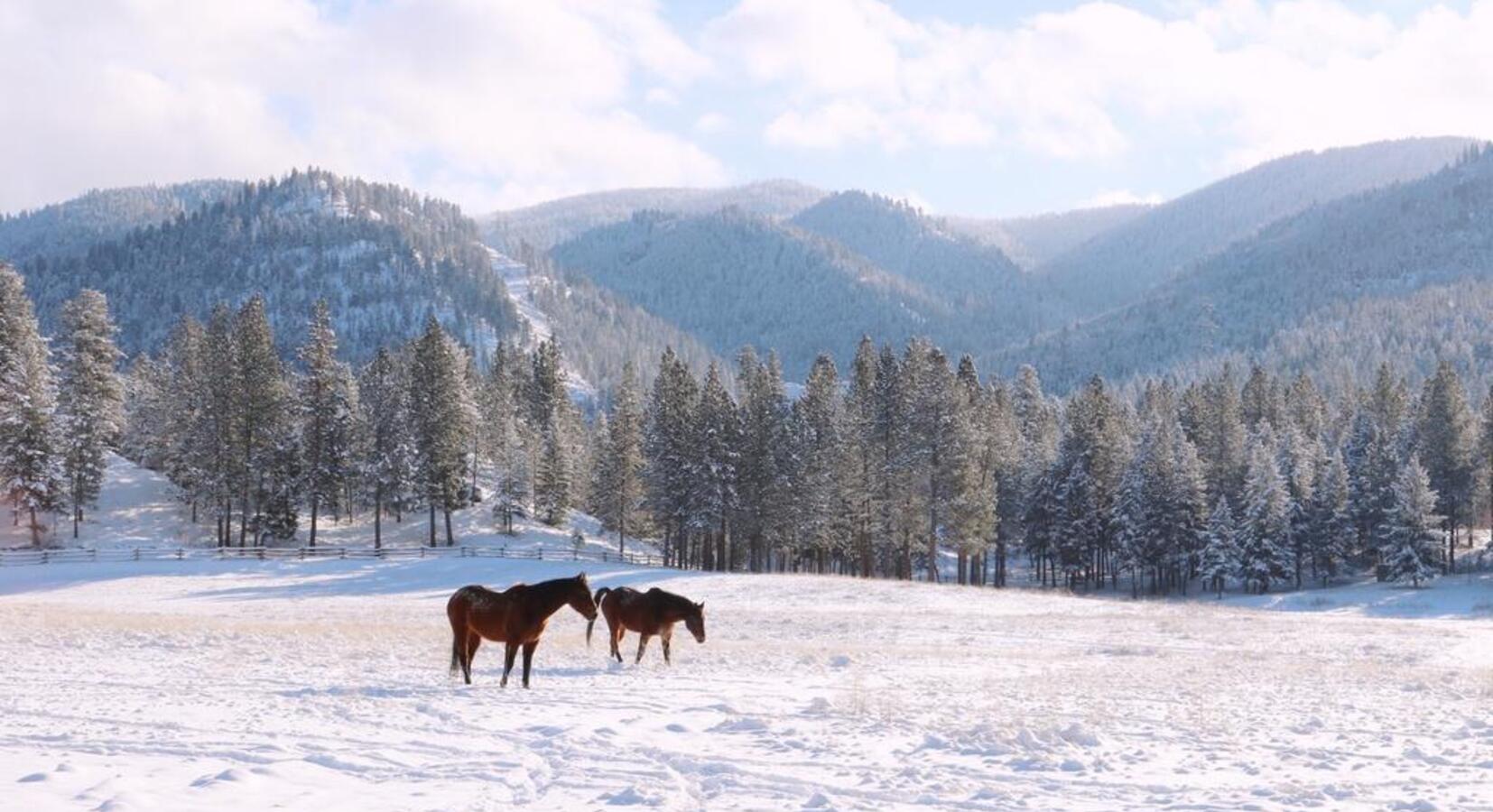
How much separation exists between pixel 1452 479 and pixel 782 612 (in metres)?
66.8

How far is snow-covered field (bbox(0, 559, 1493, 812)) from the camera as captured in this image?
9961 mm

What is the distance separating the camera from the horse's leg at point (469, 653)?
16.6 meters

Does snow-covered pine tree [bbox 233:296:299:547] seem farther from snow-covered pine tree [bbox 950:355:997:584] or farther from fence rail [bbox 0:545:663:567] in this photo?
snow-covered pine tree [bbox 950:355:997:584]

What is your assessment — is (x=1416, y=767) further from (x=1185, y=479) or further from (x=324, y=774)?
Result: (x=1185, y=479)

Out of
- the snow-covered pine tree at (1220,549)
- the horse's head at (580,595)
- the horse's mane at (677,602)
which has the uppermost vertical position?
the horse's head at (580,595)

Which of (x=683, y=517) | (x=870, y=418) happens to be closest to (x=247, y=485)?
(x=683, y=517)

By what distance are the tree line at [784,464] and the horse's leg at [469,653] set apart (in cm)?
4180

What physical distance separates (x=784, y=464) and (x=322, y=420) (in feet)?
93.8

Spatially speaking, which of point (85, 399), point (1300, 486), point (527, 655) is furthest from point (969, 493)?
point (85, 399)

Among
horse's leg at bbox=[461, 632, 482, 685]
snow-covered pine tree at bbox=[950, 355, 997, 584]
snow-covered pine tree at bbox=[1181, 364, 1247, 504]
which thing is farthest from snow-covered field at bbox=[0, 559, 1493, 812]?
snow-covered pine tree at bbox=[1181, 364, 1247, 504]

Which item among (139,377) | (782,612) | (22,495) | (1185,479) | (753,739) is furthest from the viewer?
(139,377)

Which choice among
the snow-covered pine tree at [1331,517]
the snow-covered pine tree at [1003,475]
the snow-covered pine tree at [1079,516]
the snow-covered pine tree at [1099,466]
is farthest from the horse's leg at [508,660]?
the snow-covered pine tree at [1331,517]

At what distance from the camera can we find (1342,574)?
76.8 metres

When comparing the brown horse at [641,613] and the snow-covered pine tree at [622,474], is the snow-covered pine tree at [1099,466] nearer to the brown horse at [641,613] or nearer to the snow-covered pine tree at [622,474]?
the snow-covered pine tree at [622,474]
